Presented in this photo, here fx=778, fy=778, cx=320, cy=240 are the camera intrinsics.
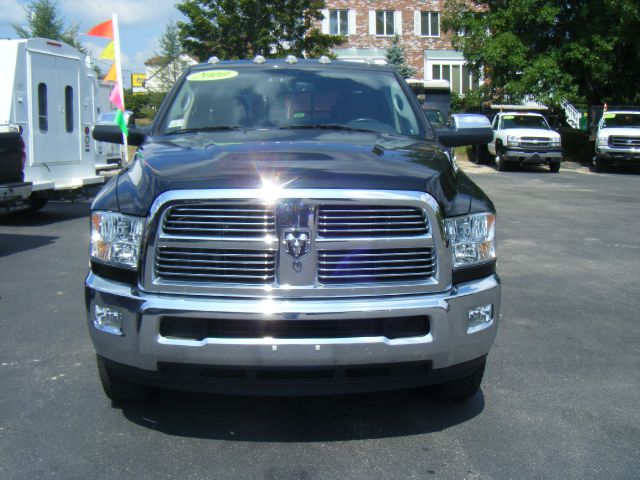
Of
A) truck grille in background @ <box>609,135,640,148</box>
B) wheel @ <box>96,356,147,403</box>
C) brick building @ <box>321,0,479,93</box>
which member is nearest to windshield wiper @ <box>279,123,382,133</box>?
wheel @ <box>96,356,147,403</box>

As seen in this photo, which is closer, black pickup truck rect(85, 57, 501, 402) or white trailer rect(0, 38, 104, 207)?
black pickup truck rect(85, 57, 501, 402)

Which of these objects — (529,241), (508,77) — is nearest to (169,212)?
(529,241)

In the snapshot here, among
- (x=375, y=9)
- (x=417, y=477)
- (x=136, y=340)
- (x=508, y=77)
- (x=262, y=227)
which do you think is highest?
(x=375, y=9)

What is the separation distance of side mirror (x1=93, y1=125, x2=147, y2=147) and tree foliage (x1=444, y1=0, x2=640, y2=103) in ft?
85.2

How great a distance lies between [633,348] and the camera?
5465 mm

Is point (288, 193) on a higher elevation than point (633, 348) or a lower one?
higher

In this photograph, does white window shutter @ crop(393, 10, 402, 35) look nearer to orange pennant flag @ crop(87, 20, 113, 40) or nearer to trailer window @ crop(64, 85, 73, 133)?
orange pennant flag @ crop(87, 20, 113, 40)

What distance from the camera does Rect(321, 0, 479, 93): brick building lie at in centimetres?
5141

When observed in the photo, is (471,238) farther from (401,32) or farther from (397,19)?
(397,19)

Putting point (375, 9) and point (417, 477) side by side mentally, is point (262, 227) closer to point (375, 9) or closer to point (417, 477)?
point (417, 477)

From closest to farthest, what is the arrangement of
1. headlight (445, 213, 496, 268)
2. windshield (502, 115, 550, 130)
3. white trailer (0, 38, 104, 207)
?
headlight (445, 213, 496, 268) → white trailer (0, 38, 104, 207) → windshield (502, 115, 550, 130)

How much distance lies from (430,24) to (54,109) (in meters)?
42.6

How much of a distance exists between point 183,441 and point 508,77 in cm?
2949

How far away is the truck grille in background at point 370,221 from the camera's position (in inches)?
137
